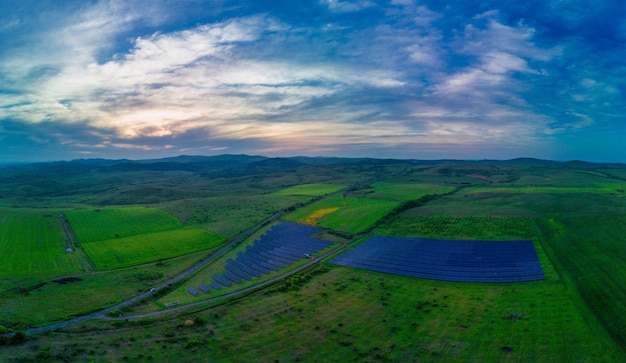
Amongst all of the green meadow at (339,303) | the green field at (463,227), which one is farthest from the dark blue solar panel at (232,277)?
the green field at (463,227)

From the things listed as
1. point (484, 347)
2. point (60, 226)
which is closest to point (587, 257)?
point (484, 347)

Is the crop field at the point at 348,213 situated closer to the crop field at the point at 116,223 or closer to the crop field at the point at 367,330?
the crop field at the point at 116,223

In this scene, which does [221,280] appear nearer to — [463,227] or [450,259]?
[450,259]

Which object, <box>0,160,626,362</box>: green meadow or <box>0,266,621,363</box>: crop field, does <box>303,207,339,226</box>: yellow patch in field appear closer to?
<box>0,160,626,362</box>: green meadow

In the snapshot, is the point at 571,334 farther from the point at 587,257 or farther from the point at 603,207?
the point at 603,207

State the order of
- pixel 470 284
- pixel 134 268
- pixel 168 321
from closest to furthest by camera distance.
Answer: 1. pixel 168 321
2. pixel 470 284
3. pixel 134 268
